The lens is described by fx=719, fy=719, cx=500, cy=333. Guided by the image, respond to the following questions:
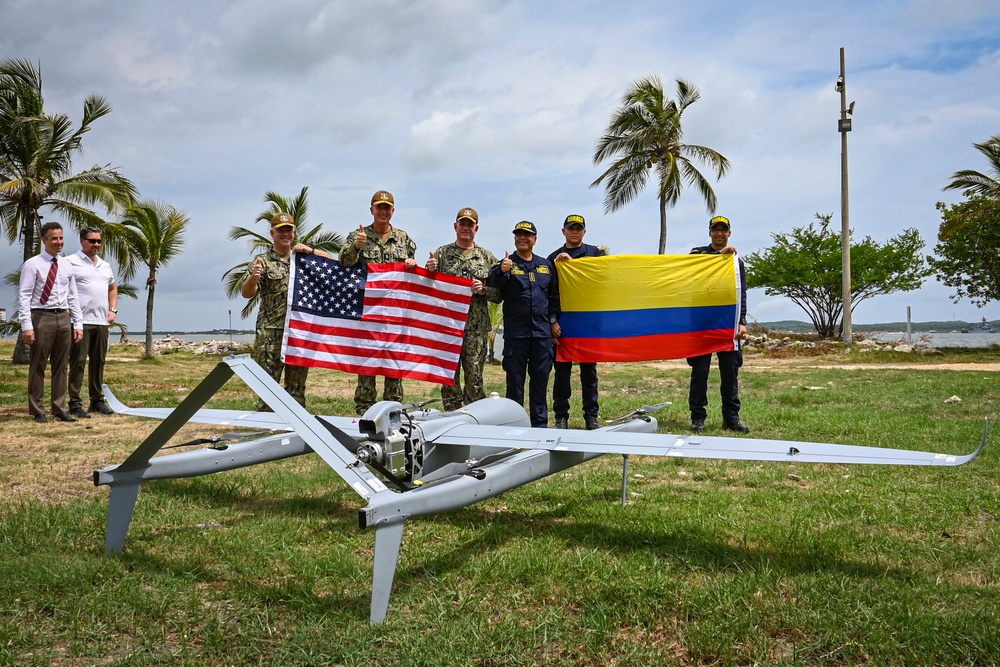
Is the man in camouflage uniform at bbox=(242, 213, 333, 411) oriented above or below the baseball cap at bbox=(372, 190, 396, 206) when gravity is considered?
below

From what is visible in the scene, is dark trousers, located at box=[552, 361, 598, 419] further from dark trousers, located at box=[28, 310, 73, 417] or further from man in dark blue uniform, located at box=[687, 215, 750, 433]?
dark trousers, located at box=[28, 310, 73, 417]

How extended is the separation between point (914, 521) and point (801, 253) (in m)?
36.2

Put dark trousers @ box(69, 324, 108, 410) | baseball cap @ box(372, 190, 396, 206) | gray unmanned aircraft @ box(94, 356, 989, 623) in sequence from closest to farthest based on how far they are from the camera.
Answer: gray unmanned aircraft @ box(94, 356, 989, 623), baseball cap @ box(372, 190, 396, 206), dark trousers @ box(69, 324, 108, 410)

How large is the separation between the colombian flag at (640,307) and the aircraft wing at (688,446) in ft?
14.3

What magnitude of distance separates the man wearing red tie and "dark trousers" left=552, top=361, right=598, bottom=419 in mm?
6268

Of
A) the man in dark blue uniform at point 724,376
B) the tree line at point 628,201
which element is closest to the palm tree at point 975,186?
the tree line at point 628,201

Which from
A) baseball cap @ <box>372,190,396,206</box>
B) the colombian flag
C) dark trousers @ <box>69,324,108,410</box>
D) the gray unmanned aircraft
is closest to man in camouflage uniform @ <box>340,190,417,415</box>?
baseball cap @ <box>372,190,396,206</box>

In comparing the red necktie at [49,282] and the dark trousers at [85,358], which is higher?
the red necktie at [49,282]

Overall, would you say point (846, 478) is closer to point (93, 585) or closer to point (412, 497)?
point (412, 497)

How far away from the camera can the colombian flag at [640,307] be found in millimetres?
9055

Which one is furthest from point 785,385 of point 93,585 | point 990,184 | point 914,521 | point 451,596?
point 990,184

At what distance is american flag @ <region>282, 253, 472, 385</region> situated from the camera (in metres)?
7.94

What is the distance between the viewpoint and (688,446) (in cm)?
407

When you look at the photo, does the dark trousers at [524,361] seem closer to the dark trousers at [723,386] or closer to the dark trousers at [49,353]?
the dark trousers at [723,386]
